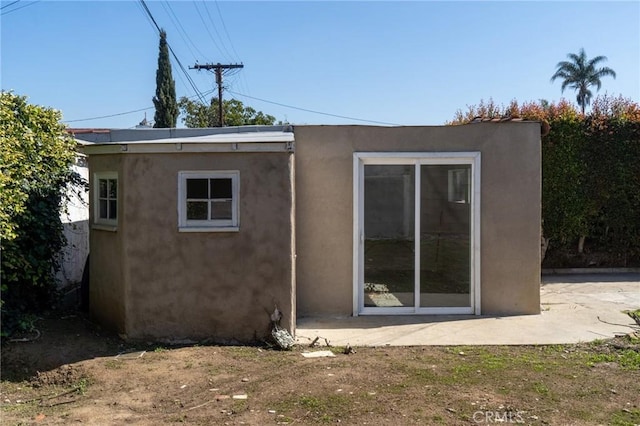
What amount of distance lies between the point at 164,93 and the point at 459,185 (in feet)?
76.4

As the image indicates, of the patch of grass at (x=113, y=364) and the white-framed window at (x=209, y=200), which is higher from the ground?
the white-framed window at (x=209, y=200)

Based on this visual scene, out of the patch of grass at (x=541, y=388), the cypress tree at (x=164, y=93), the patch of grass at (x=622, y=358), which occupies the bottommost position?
the patch of grass at (x=541, y=388)

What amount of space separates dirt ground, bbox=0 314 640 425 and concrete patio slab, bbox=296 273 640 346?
32cm

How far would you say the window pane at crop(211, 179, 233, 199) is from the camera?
6781 mm

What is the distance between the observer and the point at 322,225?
8195mm

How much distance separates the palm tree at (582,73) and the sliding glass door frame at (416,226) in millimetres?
50842

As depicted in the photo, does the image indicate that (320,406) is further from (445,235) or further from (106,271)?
(445,235)

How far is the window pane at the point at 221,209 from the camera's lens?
6.79m

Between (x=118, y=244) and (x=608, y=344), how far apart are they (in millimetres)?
6392

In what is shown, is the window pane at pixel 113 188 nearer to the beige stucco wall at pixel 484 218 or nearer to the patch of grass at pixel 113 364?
the patch of grass at pixel 113 364

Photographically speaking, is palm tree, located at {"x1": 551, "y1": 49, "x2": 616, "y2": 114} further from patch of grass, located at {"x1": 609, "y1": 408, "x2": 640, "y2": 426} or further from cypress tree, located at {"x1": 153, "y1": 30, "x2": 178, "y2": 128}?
patch of grass, located at {"x1": 609, "y1": 408, "x2": 640, "y2": 426}

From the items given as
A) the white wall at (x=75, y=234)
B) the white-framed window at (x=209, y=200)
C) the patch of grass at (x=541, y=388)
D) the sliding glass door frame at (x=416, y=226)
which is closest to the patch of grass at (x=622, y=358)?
the patch of grass at (x=541, y=388)

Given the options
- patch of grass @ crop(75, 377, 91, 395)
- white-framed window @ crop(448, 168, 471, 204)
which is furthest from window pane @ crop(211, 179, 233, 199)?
white-framed window @ crop(448, 168, 471, 204)

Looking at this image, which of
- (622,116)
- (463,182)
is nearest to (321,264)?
(463,182)
